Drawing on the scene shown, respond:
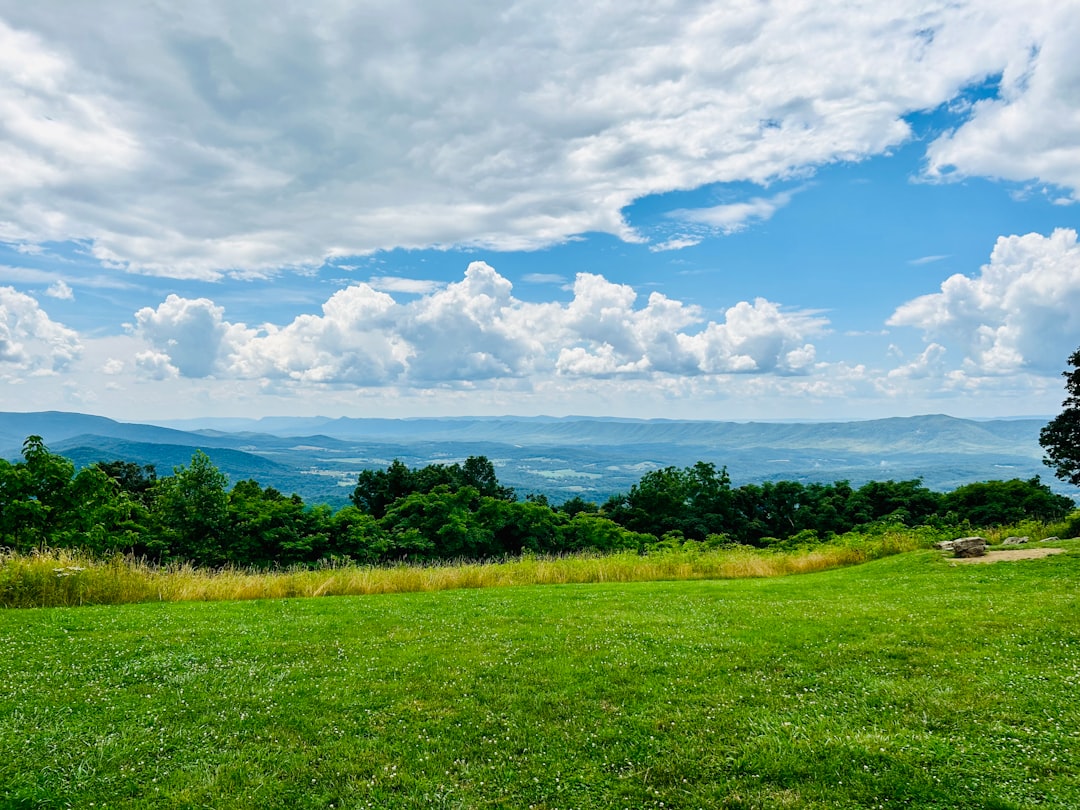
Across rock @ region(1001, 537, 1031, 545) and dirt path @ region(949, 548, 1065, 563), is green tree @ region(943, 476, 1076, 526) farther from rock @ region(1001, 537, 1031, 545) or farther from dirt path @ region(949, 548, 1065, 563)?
dirt path @ region(949, 548, 1065, 563)

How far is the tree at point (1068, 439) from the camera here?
1569 inches

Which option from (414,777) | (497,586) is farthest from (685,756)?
(497,586)

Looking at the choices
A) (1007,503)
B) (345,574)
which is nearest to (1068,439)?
(1007,503)

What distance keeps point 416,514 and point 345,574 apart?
107 ft

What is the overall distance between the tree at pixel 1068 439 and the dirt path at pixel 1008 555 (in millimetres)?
24748

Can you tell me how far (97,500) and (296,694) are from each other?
2790 cm

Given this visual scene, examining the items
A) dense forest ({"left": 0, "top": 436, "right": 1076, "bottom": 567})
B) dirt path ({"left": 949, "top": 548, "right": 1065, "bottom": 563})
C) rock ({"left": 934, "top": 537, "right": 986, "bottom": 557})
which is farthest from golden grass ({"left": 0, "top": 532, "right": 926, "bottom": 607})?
dense forest ({"left": 0, "top": 436, "right": 1076, "bottom": 567})

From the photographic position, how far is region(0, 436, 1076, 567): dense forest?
2792 centimetres

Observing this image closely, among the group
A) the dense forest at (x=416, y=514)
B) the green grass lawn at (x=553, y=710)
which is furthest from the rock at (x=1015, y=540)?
the green grass lawn at (x=553, y=710)

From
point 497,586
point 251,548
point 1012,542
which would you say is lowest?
point 251,548

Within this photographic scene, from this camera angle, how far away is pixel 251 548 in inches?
1625

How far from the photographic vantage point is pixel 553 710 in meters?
8.05

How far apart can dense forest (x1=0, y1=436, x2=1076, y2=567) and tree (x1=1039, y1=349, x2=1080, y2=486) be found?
395 inches

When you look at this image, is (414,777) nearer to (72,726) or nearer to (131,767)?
(131,767)
